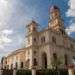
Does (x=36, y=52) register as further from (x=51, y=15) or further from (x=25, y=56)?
(x=51, y=15)

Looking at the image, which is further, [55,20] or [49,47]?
[55,20]

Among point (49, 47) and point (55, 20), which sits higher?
point (55, 20)

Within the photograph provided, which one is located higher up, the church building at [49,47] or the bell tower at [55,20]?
the bell tower at [55,20]

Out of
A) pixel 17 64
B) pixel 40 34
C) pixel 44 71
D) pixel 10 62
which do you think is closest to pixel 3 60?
pixel 10 62

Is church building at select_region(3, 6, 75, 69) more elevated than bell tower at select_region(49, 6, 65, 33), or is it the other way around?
bell tower at select_region(49, 6, 65, 33)

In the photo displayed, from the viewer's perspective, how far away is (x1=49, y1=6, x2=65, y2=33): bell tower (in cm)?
5975

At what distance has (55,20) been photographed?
60.9 metres

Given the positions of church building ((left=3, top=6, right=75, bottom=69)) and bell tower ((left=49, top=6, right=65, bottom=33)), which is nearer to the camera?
church building ((left=3, top=6, right=75, bottom=69))

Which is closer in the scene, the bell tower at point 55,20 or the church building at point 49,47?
the church building at point 49,47

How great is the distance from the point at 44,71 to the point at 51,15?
93.5 ft

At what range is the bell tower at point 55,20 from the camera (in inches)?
2352

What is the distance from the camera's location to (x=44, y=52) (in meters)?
54.7

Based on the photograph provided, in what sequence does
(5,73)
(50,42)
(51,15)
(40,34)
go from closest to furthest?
(5,73) → (50,42) → (40,34) → (51,15)

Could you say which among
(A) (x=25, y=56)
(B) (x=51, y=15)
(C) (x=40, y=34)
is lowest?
(A) (x=25, y=56)
